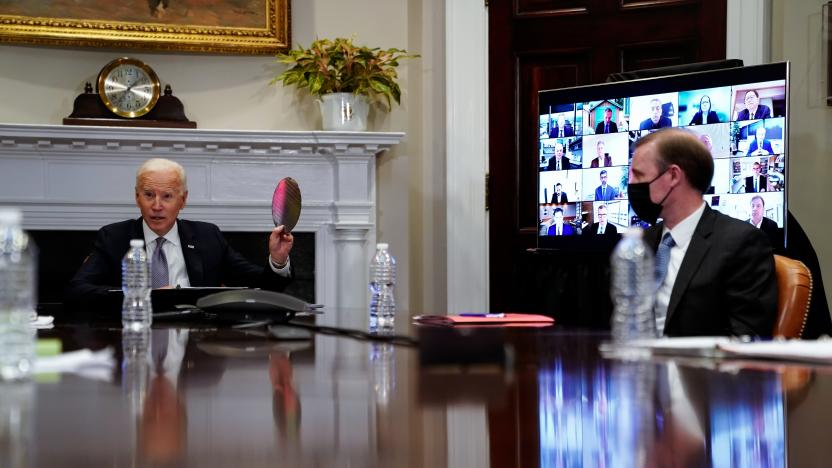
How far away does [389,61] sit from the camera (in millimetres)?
5180

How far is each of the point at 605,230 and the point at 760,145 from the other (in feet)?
2.30

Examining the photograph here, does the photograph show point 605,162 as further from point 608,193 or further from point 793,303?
point 793,303

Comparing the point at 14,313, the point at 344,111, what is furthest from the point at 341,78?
the point at 14,313

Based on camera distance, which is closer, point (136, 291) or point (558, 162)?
point (136, 291)

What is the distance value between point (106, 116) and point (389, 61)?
52.7 inches

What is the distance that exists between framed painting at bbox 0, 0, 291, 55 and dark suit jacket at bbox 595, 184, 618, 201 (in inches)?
67.0

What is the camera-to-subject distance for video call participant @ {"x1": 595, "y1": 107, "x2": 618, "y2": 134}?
4344mm

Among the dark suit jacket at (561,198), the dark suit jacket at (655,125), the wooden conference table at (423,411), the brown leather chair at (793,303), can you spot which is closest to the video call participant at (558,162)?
the dark suit jacket at (561,198)

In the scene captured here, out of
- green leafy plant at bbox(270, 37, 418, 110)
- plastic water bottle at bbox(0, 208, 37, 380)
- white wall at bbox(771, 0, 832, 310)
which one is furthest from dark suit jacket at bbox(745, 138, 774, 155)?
plastic water bottle at bbox(0, 208, 37, 380)

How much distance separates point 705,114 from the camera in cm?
411

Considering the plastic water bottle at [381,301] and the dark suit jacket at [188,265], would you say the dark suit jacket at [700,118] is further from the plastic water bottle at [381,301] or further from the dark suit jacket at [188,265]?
the plastic water bottle at [381,301]

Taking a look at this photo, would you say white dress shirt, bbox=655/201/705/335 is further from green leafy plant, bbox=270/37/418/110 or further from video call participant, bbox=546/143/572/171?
green leafy plant, bbox=270/37/418/110

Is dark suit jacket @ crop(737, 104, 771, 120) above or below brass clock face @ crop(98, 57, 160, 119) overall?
below

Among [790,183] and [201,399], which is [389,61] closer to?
[790,183]
